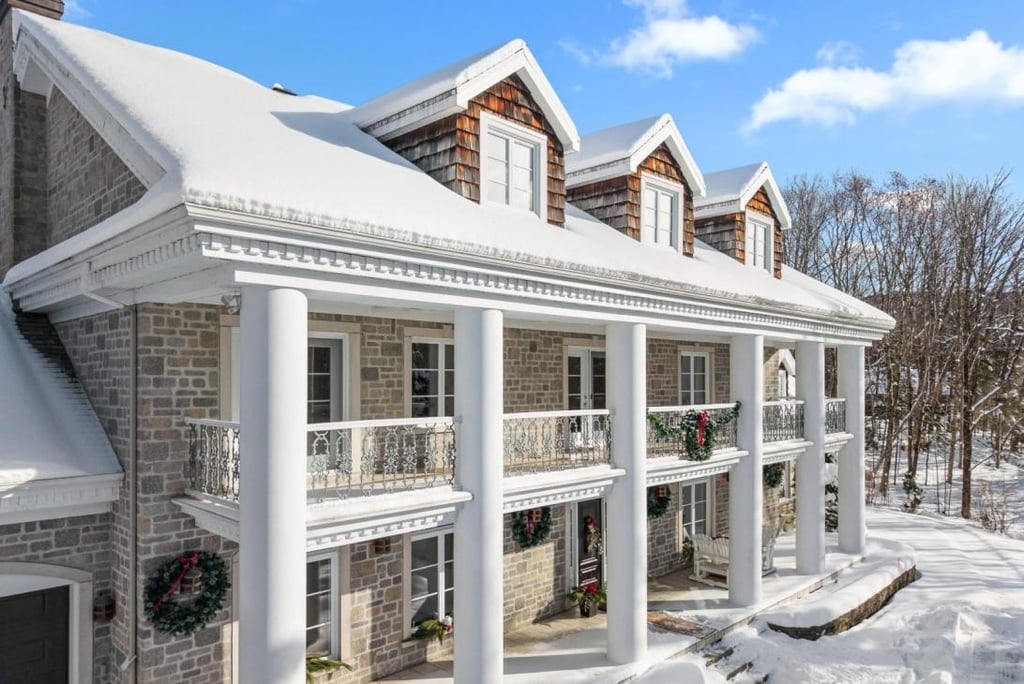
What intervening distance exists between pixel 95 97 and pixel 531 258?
5.15 meters

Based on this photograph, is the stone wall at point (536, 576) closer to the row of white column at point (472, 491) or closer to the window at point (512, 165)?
the row of white column at point (472, 491)

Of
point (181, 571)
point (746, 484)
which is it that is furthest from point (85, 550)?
point (746, 484)

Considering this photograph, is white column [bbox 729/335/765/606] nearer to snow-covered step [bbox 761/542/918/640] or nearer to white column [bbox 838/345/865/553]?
snow-covered step [bbox 761/542/918/640]

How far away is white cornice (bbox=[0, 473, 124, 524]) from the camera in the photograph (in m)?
7.04

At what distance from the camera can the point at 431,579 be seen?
35.1 ft

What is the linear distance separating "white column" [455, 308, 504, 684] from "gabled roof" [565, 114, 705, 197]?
18.3 feet

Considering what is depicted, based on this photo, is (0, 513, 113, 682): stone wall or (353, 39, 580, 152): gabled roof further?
(353, 39, 580, 152): gabled roof

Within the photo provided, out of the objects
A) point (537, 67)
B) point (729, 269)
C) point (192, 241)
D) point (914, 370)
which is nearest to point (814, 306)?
point (729, 269)

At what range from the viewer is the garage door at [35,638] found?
747cm

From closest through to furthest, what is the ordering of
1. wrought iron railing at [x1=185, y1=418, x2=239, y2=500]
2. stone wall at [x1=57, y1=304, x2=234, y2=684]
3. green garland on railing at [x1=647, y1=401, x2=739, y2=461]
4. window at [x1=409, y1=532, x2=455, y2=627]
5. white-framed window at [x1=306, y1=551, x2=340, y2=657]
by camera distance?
wrought iron railing at [x1=185, y1=418, x2=239, y2=500] → stone wall at [x1=57, y1=304, x2=234, y2=684] → white-framed window at [x1=306, y1=551, x2=340, y2=657] → window at [x1=409, y1=532, x2=455, y2=627] → green garland on railing at [x1=647, y1=401, x2=739, y2=461]

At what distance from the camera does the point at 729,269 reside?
1405cm

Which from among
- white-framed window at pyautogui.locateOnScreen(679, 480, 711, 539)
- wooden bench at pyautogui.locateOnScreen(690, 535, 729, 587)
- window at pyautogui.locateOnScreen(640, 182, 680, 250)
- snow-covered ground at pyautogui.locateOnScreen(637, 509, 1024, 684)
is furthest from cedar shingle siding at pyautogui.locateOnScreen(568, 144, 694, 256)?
snow-covered ground at pyautogui.locateOnScreen(637, 509, 1024, 684)

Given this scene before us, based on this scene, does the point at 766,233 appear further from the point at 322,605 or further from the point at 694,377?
the point at 322,605

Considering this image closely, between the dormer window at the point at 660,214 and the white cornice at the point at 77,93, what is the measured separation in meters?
8.48
